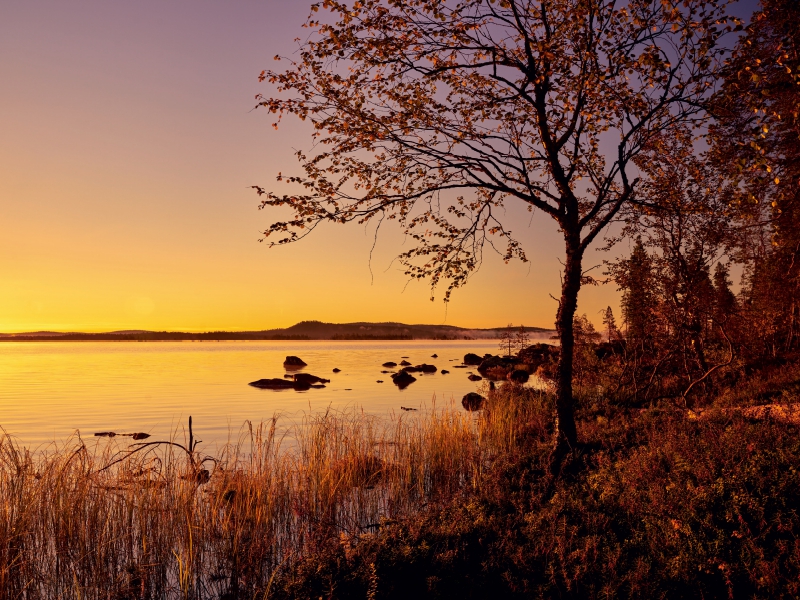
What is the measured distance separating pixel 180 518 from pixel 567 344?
8.72 meters

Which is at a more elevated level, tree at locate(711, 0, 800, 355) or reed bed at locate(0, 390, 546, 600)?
tree at locate(711, 0, 800, 355)

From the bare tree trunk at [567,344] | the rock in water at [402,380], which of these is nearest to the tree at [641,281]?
the bare tree trunk at [567,344]

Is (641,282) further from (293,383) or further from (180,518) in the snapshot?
(293,383)

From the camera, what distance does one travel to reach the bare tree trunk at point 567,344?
12812mm

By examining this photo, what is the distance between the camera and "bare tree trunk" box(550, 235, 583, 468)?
12.8 m

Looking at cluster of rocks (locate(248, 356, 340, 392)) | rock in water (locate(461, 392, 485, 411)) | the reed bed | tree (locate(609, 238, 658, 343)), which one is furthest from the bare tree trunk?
cluster of rocks (locate(248, 356, 340, 392))

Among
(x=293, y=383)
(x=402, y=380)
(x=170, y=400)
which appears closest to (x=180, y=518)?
(x=170, y=400)

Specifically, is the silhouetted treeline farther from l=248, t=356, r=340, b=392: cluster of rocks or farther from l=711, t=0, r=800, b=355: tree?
l=248, t=356, r=340, b=392: cluster of rocks

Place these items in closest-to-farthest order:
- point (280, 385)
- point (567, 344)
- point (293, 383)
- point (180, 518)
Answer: point (180, 518), point (567, 344), point (280, 385), point (293, 383)

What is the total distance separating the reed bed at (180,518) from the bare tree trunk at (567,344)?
7.01 feet

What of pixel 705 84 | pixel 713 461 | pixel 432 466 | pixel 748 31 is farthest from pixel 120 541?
pixel 705 84

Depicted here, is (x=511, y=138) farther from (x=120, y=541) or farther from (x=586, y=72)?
(x=120, y=541)

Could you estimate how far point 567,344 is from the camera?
12867 millimetres

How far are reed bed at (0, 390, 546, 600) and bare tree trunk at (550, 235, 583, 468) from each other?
7.01 feet
